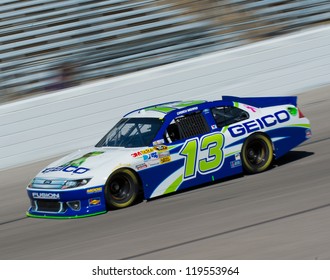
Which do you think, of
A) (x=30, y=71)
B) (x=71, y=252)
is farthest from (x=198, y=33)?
(x=71, y=252)

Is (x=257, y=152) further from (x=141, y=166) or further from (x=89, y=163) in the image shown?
(x=89, y=163)

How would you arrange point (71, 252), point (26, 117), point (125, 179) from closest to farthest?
point (71, 252)
point (125, 179)
point (26, 117)

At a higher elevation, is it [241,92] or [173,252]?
[241,92]

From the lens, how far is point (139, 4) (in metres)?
17.3

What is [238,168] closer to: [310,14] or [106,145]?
[106,145]

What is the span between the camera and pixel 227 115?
10.8 metres

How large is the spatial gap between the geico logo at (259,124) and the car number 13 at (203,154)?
27cm

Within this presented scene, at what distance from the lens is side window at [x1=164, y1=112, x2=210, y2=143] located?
33.8 feet

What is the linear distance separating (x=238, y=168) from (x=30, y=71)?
6597mm

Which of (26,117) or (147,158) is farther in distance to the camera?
(26,117)

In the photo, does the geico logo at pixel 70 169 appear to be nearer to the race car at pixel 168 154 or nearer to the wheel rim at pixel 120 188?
the race car at pixel 168 154

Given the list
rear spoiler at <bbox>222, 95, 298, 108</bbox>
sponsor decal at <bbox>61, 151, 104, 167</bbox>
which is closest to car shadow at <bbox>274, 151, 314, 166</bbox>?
rear spoiler at <bbox>222, 95, 298, 108</bbox>

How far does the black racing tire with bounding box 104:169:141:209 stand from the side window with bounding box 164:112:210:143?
790 millimetres

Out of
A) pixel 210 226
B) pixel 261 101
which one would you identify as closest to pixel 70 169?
pixel 210 226
